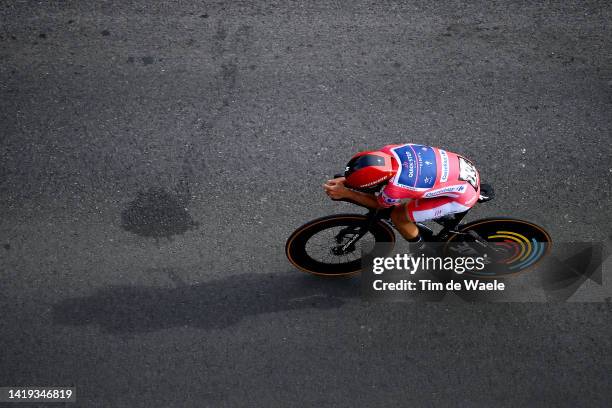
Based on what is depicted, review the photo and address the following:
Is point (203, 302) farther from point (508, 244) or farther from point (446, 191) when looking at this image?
point (508, 244)

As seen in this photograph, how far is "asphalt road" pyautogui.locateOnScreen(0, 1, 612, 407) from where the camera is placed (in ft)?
17.0

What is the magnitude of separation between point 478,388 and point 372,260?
1529mm

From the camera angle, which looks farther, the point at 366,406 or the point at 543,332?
the point at 543,332

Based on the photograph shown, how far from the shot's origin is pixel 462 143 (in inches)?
252

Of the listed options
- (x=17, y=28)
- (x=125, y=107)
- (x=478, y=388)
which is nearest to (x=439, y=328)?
(x=478, y=388)

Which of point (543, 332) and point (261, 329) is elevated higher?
point (261, 329)

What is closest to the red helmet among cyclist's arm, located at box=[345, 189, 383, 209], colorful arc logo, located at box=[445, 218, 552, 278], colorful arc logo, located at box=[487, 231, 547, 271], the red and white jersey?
the red and white jersey

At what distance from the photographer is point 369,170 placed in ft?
14.0

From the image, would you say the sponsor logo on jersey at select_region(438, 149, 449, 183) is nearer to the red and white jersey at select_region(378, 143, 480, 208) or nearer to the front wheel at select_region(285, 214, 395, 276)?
the red and white jersey at select_region(378, 143, 480, 208)

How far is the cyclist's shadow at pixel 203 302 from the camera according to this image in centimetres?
533

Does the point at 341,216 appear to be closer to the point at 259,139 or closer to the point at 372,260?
the point at 372,260

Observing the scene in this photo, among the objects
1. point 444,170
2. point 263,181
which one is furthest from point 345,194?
point 263,181

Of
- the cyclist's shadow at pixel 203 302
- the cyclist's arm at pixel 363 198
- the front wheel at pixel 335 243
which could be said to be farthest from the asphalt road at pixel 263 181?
the cyclist's arm at pixel 363 198

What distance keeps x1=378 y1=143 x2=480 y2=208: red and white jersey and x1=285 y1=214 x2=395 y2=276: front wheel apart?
1.78ft
